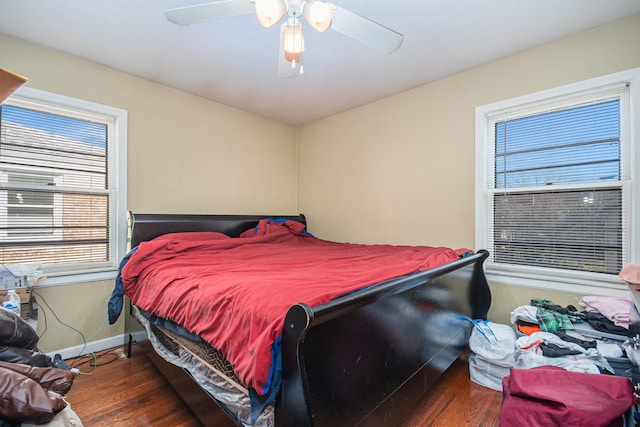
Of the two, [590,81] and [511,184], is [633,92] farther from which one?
[511,184]

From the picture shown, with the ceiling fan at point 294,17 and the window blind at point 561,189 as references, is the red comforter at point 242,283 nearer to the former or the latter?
the window blind at point 561,189

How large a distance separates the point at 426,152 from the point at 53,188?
3362 mm

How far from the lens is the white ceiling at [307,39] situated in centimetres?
190

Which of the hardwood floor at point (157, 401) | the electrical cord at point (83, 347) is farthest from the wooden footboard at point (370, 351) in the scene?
the electrical cord at point (83, 347)

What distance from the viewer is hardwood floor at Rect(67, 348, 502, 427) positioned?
1625mm

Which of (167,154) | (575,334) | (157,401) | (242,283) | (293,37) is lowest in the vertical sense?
(157,401)

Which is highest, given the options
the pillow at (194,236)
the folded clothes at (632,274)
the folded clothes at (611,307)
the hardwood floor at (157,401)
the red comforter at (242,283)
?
the pillow at (194,236)

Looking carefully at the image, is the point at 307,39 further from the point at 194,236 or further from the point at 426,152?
the point at 194,236

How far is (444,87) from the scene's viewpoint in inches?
111

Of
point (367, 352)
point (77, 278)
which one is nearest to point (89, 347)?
point (77, 278)

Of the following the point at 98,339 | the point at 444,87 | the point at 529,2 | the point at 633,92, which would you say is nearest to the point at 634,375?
the point at 633,92

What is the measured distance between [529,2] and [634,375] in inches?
85.4

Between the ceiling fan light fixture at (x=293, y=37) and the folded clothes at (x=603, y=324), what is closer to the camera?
the ceiling fan light fixture at (x=293, y=37)

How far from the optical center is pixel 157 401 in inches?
71.3
